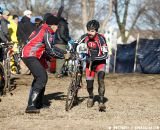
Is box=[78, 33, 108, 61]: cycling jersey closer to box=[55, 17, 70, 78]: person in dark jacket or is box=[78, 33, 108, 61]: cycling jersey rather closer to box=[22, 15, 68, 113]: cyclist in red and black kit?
box=[22, 15, 68, 113]: cyclist in red and black kit

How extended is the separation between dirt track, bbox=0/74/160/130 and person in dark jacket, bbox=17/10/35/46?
1554mm

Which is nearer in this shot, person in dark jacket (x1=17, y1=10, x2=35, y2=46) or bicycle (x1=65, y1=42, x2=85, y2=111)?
bicycle (x1=65, y1=42, x2=85, y2=111)

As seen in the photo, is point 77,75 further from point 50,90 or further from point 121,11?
point 121,11

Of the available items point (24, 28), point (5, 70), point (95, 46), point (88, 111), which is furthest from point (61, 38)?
point (88, 111)

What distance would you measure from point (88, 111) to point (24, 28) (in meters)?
6.79

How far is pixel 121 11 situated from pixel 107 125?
4268 centimetres

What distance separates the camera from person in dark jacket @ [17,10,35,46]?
56.3 ft

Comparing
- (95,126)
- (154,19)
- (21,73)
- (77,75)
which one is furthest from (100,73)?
(154,19)

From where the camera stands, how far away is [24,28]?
1717 cm

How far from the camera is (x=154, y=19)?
54906 millimetres

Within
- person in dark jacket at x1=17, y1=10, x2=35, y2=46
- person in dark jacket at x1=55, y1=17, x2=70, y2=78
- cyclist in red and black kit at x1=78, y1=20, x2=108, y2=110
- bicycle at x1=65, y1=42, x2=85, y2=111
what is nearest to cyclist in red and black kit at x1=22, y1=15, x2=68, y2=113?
bicycle at x1=65, y1=42, x2=85, y2=111

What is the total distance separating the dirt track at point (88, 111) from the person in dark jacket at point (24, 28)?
1.55 metres

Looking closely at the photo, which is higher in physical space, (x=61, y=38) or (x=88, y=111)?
(x=61, y=38)

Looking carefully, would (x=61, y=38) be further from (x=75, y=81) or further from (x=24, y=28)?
(x=75, y=81)
